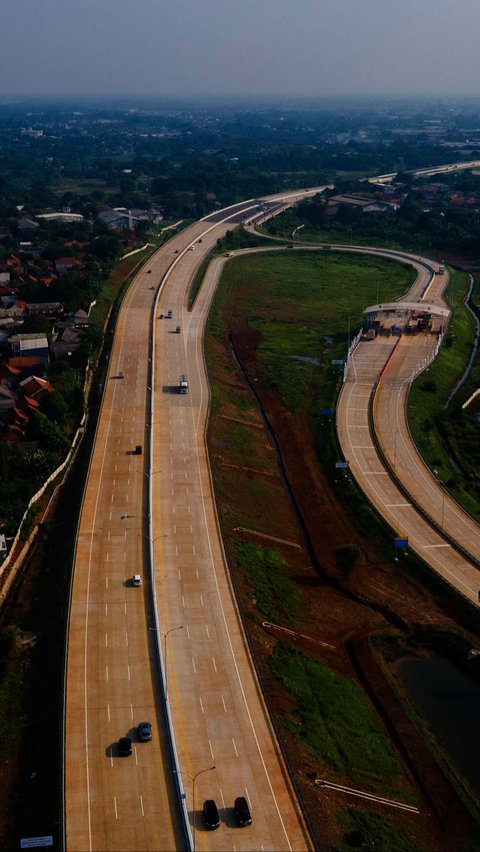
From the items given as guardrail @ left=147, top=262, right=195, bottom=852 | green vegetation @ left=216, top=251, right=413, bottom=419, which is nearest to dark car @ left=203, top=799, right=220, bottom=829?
guardrail @ left=147, top=262, right=195, bottom=852

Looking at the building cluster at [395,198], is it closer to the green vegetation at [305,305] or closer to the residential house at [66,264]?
the green vegetation at [305,305]

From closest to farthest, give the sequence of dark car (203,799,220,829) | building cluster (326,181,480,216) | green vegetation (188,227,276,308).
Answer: dark car (203,799,220,829) → green vegetation (188,227,276,308) → building cluster (326,181,480,216)

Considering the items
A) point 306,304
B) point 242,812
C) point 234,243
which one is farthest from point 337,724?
point 234,243

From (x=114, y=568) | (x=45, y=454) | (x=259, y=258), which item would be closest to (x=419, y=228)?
(x=259, y=258)

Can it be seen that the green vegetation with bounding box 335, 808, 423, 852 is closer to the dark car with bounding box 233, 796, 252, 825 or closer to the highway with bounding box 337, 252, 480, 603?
the dark car with bounding box 233, 796, 252, 825

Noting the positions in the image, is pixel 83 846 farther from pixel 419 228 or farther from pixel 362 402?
pixel 419 228
